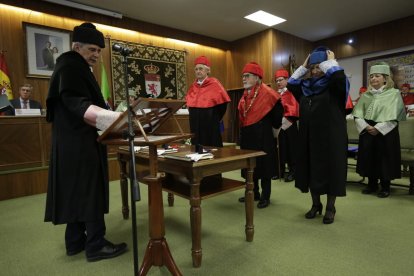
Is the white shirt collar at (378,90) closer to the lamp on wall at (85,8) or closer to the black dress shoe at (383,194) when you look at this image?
the black dress shoe at (383,194)

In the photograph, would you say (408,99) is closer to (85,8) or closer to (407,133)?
(407,133)

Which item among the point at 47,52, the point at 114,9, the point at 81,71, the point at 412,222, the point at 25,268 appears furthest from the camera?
the point at 114,9

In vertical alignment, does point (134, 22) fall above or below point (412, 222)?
above

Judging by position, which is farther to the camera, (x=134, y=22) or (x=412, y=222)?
(x=134, y=22)

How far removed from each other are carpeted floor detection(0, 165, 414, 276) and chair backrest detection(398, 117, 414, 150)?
0.66 m

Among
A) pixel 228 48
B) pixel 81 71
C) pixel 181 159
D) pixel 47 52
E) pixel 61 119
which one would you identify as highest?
pixel 228 48

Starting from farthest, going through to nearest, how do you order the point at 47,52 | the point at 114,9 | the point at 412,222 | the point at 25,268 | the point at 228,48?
the point at 228,48
the point at 114,9
the point at 47,52
the point at 412,222
the point at 25,268

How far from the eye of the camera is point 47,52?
4.47 m

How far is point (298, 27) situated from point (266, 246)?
17.8 feet

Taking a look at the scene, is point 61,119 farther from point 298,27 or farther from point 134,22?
point 298,27

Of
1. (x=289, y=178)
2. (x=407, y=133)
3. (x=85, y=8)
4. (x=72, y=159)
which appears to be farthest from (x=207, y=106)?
(x=85, y=8)

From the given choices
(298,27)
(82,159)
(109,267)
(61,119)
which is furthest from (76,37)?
(298,27)

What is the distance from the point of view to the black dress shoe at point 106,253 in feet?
5.83

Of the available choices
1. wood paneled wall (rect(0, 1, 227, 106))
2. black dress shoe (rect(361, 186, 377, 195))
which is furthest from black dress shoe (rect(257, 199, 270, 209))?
wood paneled wall (rect(0, 1, 227, 106))
